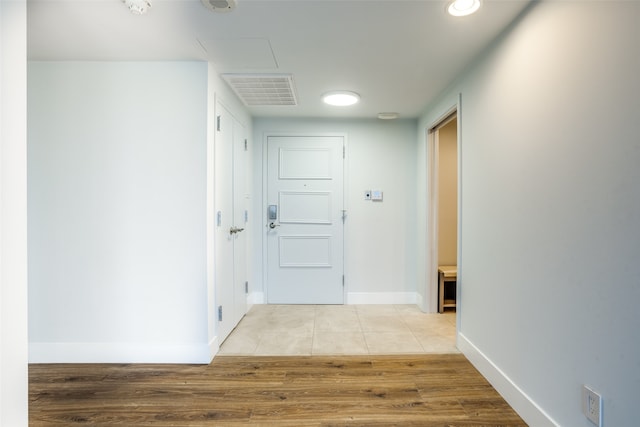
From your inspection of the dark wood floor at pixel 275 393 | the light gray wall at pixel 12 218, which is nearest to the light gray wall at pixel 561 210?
the dark wood floor at pixel 275 393

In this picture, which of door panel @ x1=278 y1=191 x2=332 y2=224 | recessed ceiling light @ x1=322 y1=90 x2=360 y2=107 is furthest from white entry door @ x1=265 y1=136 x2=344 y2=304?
recessed ceiling light @ x1=322 y1=90 x2=360 y2=107

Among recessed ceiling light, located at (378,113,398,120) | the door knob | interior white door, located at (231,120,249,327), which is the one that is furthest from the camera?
recessed ceiling light, located at (378,113,398,120)

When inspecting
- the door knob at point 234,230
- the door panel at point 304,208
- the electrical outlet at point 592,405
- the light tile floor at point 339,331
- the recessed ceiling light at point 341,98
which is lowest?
the light tile floor at point 339,331

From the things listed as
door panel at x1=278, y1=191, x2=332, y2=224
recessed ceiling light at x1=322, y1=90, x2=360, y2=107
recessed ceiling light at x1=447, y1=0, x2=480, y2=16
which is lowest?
door panel at x1=278, y1=191, x2=332, y2=224

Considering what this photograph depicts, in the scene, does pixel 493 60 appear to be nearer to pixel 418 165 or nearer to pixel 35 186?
pixel 418 165

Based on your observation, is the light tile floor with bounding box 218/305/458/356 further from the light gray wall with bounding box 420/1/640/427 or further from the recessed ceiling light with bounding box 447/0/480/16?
the recessed ceiling light with bounding box 447/0/480/16

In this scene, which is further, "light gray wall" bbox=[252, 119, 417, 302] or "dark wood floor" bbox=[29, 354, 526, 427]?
"light gray wall" bbox=[252, 119, 417, 302]

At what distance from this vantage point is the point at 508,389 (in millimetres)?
1834

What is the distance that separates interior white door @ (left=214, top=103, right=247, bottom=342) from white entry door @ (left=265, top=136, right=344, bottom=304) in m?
0.47

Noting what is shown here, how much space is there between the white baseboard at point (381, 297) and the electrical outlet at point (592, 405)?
7.98 feet

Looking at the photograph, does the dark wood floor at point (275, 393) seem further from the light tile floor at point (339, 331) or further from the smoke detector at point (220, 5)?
the smoke detector at point (220, 5)

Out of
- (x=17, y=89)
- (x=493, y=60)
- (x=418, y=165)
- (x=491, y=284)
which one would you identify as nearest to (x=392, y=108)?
(x=418, y=165)

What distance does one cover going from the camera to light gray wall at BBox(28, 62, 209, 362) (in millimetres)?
2279

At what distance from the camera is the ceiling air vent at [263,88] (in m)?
2.50
